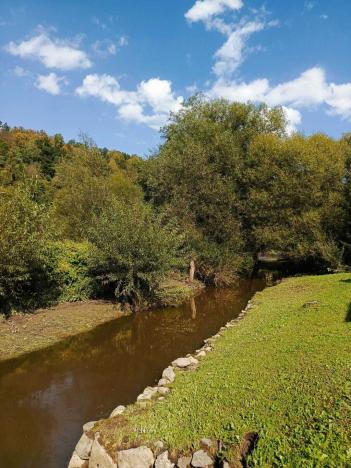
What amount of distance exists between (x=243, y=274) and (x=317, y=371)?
94.1 ft

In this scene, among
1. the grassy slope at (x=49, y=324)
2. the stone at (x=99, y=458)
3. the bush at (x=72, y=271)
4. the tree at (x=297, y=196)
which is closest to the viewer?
the stone at (x=99, y=458)

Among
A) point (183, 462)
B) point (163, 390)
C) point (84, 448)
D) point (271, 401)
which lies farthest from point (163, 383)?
point (271, 401)

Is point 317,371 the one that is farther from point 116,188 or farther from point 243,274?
point 116,188

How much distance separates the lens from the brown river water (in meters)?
10.6

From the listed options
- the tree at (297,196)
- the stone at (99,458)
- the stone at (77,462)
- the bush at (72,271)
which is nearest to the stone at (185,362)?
the stone at (99,458)

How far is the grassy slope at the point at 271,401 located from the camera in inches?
287

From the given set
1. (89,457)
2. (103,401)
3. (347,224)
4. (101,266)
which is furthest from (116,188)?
(89,457)

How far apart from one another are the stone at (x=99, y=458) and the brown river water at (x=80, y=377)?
4.34ft

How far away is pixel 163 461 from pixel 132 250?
50.7 ft

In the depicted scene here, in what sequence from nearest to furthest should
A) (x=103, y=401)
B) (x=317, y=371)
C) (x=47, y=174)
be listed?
(x=317, y=371) → (x=103, y=401) → (x=47, y=174)

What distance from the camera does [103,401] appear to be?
12.7m

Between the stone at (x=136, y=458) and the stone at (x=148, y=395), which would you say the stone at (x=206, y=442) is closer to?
the stone at (x=136, y=458)

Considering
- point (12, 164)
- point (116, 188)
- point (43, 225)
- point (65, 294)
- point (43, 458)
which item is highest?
point (12, 164)

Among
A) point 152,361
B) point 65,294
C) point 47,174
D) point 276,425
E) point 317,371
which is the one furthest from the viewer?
point 47,174
